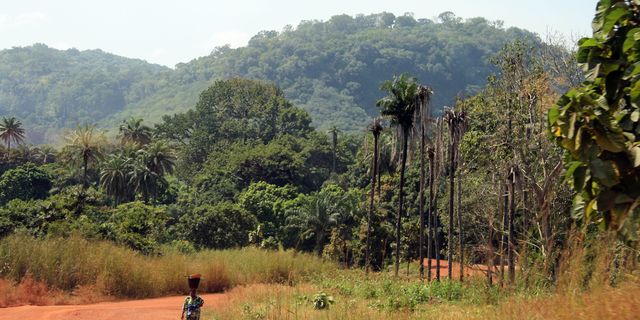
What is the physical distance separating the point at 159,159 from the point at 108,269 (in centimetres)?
4373

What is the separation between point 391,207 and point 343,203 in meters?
7.84

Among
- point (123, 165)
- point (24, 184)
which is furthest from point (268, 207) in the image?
point (24, 184)

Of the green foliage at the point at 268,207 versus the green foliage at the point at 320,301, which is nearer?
the green foliage at the point at 320,301

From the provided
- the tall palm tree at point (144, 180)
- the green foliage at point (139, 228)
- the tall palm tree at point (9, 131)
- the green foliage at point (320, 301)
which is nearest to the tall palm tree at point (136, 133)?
Result: the tall palm tree at point (9, 131)

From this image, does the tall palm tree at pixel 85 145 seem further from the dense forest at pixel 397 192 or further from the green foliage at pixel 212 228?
the green foliage at pixel 212 228

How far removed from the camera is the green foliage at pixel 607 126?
3.59 m

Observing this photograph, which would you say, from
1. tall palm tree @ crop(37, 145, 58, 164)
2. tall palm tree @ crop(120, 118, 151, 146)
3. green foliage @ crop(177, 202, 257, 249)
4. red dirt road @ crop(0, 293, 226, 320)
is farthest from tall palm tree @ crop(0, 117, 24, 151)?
red dirt road @ crop(0, 293, 226, 320)

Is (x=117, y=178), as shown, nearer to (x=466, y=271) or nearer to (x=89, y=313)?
(x=466, y=271)

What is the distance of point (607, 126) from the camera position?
3631 millimetres

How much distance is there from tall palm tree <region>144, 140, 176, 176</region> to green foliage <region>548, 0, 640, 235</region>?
6342 centimetres

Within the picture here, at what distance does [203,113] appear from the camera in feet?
306

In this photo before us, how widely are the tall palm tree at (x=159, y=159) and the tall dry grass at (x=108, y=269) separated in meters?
39.2

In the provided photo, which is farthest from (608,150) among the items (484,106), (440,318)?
(484,106)

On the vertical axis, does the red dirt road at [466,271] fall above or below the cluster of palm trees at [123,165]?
below
